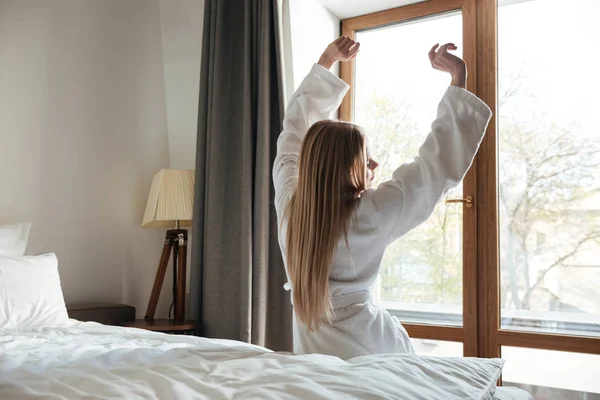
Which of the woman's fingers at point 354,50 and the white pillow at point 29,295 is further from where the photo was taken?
the white pillow at point 29,295

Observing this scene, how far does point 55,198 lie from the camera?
279 cm

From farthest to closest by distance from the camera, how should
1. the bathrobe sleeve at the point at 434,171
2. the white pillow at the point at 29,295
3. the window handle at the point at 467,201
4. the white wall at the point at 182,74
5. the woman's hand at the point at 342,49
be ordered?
1. the white wall at the point at 182,74
2. the window handle at the point at 467,201
3. the white pillow at the point at 29,295
4. the woman's hand at the point at 342,49
5. the bathrobe sleeve at the point at 434,171

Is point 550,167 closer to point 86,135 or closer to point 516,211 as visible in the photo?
point 516,211

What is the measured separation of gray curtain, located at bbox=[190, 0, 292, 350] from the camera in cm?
294

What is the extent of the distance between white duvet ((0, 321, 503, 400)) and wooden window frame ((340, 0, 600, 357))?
1668mm

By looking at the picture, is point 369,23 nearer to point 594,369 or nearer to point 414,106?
point 414,106

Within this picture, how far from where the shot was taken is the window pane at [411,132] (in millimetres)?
3076

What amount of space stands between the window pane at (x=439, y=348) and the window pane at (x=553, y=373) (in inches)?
9.0

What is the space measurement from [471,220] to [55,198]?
6.72 ft

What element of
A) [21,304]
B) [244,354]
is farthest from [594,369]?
[21,304]

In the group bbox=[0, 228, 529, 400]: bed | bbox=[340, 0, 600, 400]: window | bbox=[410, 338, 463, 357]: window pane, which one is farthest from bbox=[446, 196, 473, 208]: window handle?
bbox=[0, 228, 529, 400]: bed

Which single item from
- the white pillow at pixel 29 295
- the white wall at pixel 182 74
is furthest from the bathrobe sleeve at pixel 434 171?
the white wall at pixel 182 74

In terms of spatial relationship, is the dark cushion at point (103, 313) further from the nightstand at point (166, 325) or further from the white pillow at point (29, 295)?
the white pillow at point (29, 295)

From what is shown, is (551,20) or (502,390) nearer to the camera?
(502,390)
